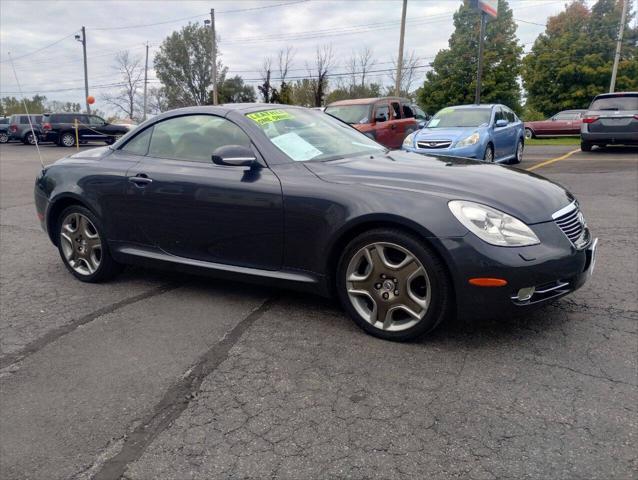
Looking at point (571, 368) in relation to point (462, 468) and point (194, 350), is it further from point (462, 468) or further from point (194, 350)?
point (194, 350)

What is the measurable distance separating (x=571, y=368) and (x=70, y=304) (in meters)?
3.48

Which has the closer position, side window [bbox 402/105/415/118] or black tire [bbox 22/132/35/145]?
side window [bbox 402/105/415/118]

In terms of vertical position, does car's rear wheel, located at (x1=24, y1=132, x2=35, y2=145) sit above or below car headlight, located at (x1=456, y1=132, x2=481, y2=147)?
below

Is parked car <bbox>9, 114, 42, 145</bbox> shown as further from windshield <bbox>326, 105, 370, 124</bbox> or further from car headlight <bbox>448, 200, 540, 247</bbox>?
car headlight <bbox>448, 200, 540, 247</bbox>

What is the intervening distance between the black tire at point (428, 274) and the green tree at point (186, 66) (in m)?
62.2

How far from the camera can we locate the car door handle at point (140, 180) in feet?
13.5

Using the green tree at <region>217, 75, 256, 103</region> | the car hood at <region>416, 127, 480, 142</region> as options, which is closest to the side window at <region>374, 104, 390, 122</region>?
the car hood at <region>416, 127, 480, 142</region>

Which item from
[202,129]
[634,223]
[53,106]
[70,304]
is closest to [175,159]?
[202,129]

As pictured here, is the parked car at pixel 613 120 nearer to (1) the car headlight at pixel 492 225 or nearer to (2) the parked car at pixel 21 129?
(1) the car headlight at pixel 492 225

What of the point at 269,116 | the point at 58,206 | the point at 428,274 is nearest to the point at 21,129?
the point at 58,206

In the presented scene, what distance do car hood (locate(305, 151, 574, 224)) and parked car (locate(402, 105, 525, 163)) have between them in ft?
19.7

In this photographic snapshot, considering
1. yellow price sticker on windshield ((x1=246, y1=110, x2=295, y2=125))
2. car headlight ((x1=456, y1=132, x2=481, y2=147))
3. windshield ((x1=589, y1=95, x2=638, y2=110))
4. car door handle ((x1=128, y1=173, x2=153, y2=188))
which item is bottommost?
car door handle ((x1=128, y1=173, x2=153, y2=188))

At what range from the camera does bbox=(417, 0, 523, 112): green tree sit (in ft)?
142

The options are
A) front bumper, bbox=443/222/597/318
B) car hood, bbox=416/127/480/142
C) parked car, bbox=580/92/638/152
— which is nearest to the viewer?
front bumper, bbox=443/222/597/318
